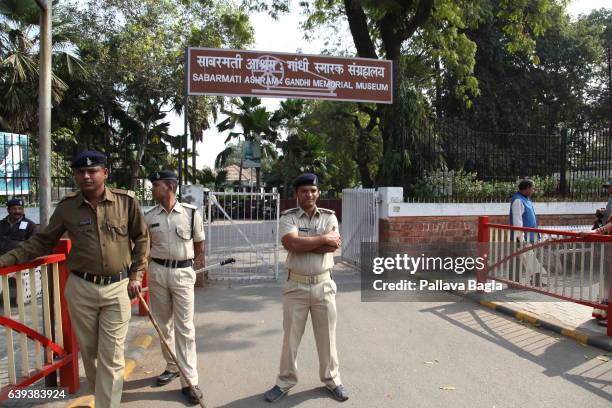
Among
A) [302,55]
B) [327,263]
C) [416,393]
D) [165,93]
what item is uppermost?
[165,93]

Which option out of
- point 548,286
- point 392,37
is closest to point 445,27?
point 392,37

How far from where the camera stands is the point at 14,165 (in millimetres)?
8250

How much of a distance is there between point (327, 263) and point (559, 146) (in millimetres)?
9185

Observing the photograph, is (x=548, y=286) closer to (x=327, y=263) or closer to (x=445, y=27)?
(x=327, y=263)

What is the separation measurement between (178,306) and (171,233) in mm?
631

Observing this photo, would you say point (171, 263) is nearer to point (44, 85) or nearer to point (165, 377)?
point (165, 377)

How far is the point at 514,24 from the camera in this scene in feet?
47.0

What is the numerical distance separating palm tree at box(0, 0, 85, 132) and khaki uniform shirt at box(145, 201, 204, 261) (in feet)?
39.1

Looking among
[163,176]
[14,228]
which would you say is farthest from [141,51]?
[163,176]

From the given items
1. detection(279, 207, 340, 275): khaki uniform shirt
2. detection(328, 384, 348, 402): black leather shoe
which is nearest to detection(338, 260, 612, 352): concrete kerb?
detection(328, 384, 348, 402): black leather shoe

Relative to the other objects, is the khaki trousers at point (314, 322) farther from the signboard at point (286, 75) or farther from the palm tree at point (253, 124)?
the palm tree at point (253, 124)

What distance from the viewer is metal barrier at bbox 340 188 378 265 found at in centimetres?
958

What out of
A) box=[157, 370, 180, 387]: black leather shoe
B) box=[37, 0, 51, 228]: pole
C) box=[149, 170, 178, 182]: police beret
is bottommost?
box=[157, 370, 180, 387]: black leather shoe

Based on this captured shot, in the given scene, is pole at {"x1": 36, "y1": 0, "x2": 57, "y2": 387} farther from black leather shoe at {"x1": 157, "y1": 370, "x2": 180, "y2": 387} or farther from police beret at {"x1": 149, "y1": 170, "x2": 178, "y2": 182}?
black leather shoe at {"x1": 157, "y1": 370, "x2": 180, "y2": 387}
